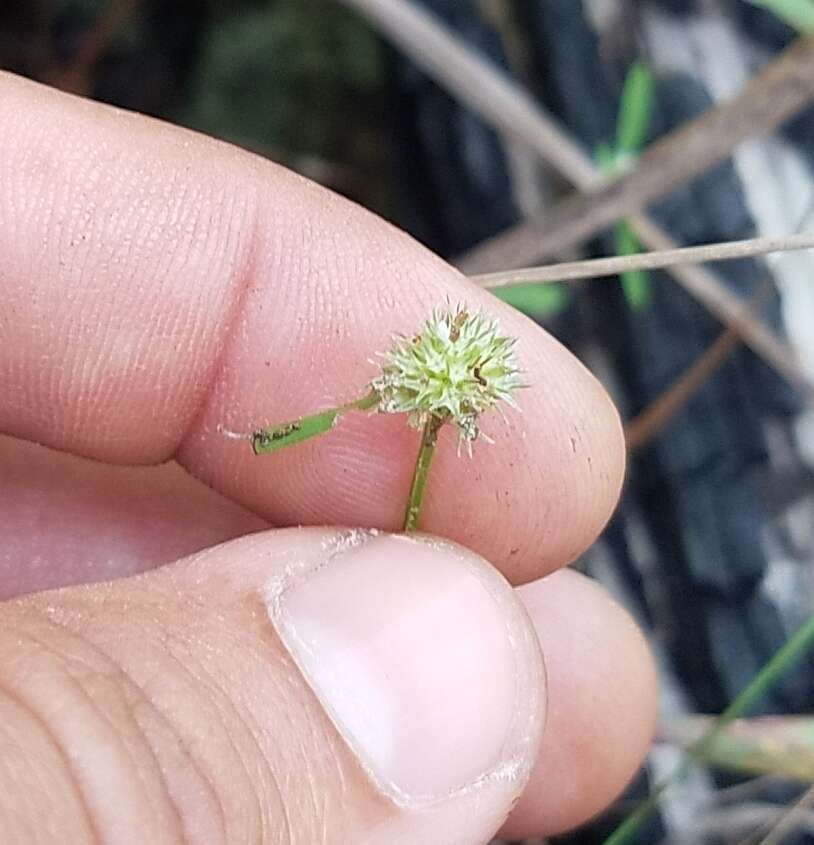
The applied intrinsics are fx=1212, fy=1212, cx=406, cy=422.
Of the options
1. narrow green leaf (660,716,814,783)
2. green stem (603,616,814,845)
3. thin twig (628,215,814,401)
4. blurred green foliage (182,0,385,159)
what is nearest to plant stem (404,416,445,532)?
green stem (603,616,814,845)

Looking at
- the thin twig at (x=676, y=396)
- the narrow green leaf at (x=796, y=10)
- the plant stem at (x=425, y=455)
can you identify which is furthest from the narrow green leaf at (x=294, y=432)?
the thin twig at (x=676, y=396)

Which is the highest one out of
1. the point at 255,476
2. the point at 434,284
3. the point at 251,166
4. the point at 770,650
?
the point at 251,166

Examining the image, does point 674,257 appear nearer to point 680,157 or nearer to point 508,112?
point 680,157

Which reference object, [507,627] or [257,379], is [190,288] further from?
[507,627]

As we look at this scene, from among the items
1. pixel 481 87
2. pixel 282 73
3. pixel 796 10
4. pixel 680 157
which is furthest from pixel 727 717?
pixel 282 73

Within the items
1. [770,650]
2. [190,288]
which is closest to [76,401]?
[190,288]
